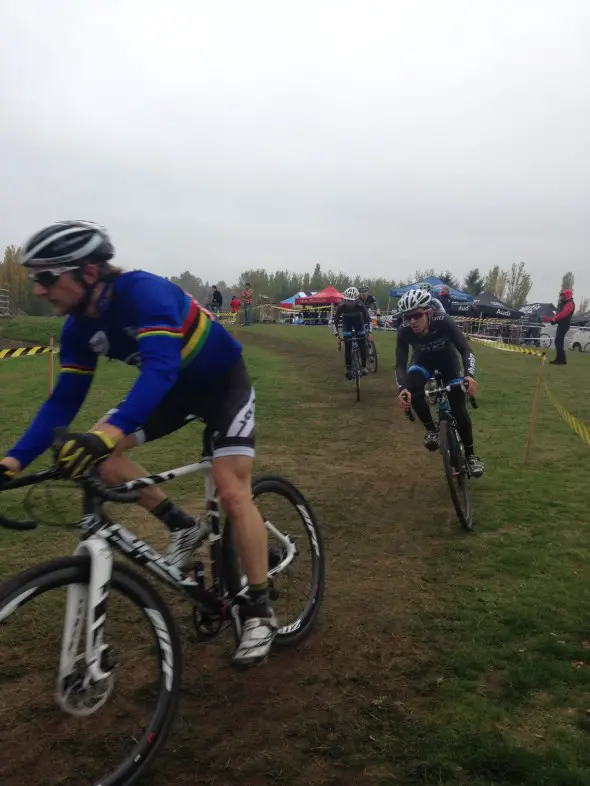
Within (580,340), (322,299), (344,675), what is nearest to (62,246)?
(344,675)

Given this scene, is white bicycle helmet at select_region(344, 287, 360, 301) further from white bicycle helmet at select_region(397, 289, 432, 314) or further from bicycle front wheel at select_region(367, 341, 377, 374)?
white bicycle helmet at select_region(397, 289, 432, 314)

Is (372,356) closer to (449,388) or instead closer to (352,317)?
(352,317)

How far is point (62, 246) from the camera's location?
8.39ft

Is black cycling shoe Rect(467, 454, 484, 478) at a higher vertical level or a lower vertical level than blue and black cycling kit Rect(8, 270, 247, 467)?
lower

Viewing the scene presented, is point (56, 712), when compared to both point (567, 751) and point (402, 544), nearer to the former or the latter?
point (567, 751)

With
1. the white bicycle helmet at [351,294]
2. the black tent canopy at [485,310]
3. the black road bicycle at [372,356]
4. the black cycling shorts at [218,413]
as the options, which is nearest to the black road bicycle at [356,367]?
the white bicycle helmet at [351,294]

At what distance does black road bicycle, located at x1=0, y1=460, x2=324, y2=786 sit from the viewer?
2.39m

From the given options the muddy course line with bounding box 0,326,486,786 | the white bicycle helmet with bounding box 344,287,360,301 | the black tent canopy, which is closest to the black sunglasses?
the muddy course line with bounding box 0,326,486,786

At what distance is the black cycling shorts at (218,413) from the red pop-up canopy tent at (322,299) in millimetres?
47808

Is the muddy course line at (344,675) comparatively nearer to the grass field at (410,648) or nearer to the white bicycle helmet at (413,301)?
the grass field at (410,648)

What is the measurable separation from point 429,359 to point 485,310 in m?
37.6

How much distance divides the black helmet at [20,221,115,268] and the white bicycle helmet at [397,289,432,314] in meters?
4.26

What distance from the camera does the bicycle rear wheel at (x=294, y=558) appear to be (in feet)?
12.0

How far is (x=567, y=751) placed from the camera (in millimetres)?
2754
